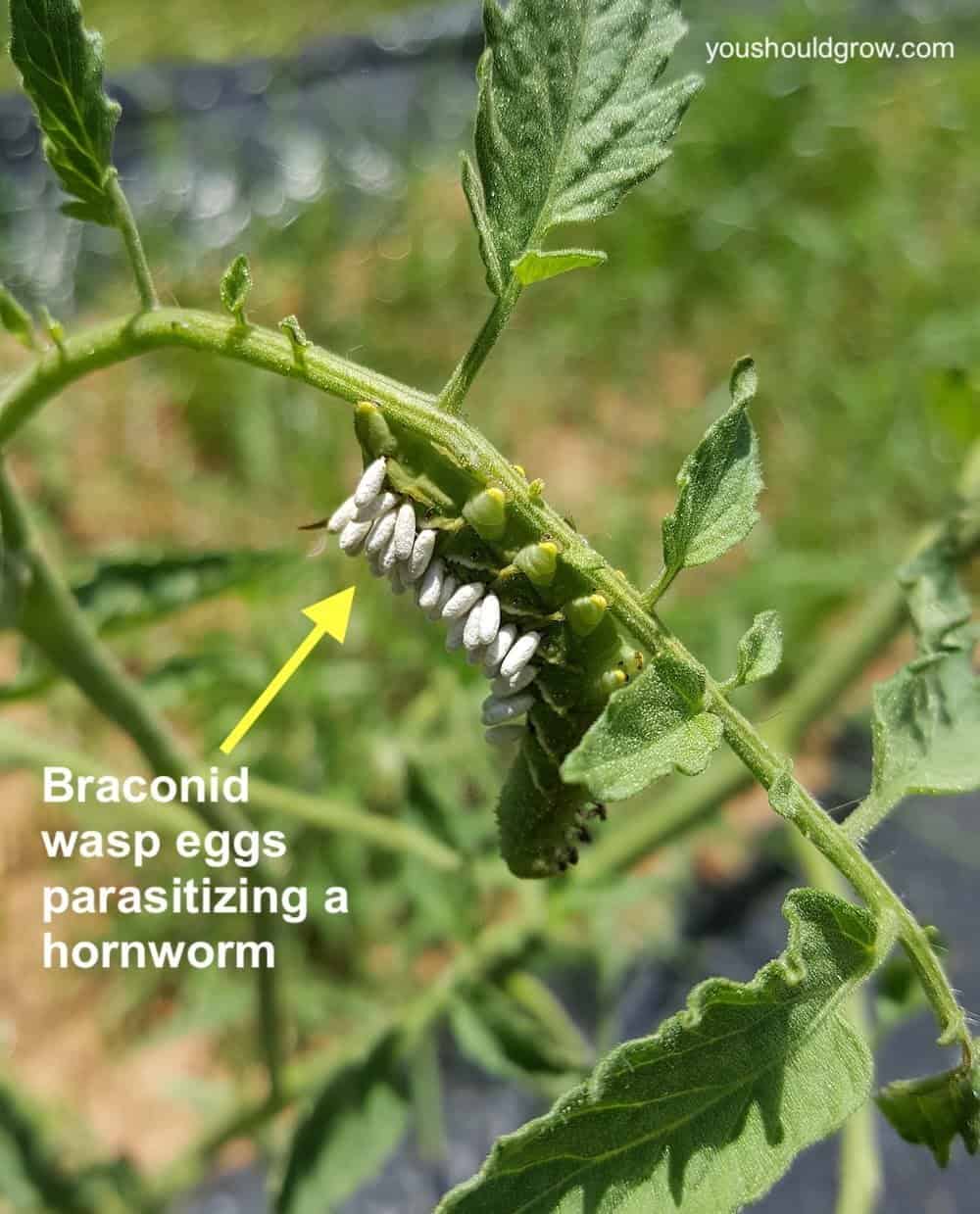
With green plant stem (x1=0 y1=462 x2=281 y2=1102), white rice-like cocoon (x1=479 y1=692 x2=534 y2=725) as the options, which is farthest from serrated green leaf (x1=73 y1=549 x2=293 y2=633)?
white rice-like cocoon (x1=479 y1=692 x2=534 y2=725)

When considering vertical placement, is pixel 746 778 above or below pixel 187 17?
below

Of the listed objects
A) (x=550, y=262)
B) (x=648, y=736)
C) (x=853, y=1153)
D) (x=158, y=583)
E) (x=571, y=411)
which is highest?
(x=571, y=411)

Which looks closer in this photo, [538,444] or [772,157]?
[538,444]

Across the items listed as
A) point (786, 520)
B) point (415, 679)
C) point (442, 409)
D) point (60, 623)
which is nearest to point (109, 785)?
point (60, 623)

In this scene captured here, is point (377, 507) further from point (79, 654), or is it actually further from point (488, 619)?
point (79, 654)

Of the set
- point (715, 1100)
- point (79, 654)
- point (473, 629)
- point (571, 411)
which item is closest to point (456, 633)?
point (473, 629)

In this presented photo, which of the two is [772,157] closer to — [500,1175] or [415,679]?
[415,679]

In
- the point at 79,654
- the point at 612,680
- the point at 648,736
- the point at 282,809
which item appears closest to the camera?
the point at 648,736

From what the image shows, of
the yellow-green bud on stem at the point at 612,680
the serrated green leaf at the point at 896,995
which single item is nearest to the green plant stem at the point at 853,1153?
the serrated green leaf at the point at 896,995
